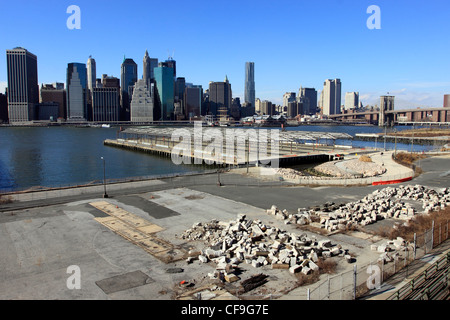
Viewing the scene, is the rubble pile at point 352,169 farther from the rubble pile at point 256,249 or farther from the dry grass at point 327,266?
the dry grass at point 327,266

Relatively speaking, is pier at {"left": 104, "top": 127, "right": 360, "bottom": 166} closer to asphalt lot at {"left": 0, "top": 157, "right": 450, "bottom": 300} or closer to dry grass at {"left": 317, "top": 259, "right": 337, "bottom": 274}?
asphalt lot at {"left": 0, "top": 157, "right": 450, "bottom": 300}

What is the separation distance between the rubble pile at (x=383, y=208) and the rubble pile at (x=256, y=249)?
389 centimetres

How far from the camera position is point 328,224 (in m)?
24.0

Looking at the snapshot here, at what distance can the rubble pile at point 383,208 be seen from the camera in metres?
24.8

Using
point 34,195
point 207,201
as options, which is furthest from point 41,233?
point 207,201

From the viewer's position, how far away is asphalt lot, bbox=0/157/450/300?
53.4 feet

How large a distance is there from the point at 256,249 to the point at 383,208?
13.4 meters

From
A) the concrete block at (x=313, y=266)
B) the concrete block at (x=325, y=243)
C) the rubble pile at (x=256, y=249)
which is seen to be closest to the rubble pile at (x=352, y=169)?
the concrete block at (x=325, y=243)

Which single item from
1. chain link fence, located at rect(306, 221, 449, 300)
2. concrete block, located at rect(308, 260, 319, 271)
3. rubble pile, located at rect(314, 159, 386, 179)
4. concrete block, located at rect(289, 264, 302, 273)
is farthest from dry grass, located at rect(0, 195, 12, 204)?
rubble pile, located at rect(314, 159, 386, 179)

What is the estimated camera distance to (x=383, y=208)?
90.5 ft
